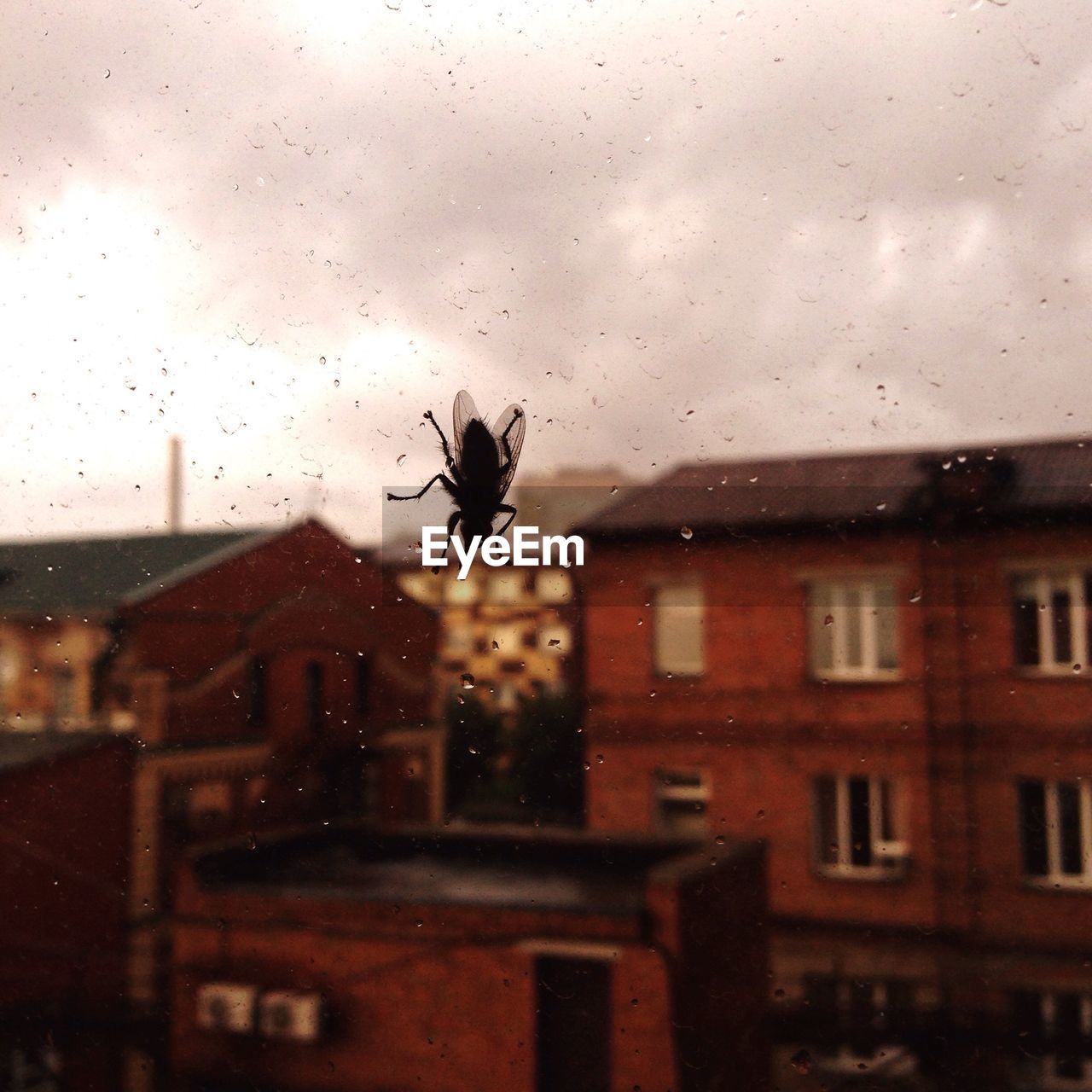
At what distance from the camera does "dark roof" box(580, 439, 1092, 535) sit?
508mm

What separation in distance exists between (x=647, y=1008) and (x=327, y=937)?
0.23 meters

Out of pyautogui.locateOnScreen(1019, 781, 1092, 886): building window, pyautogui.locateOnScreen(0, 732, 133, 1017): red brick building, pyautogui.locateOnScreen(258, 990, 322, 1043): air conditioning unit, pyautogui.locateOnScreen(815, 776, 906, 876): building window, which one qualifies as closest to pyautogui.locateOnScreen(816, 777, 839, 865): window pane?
pyautogui.locateOnScreen(815, 776, 906, 876): building window

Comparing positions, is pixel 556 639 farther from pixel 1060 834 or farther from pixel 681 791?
pixel 1060 834

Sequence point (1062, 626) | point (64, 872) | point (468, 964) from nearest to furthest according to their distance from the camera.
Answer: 1. point (1062, 626)
2. point (468, 964)
3. point (64, 872)

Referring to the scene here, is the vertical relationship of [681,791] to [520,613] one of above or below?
below

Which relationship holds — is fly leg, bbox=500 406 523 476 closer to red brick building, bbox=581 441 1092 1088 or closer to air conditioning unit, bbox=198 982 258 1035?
red brick building, bbox=581 441 1092 1088

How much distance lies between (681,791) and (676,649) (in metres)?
0.09

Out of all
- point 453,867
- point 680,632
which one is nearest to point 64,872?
point 453,867

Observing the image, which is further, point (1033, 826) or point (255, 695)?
point (255, 695)

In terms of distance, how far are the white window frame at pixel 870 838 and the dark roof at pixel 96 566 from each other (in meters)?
0.46

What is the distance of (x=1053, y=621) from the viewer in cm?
49

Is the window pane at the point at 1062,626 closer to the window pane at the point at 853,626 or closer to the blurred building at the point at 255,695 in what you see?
the window pane at the point at 853,626

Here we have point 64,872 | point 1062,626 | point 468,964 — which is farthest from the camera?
point 64,872

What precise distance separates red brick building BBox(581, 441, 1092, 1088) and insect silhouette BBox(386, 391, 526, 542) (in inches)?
5.4
